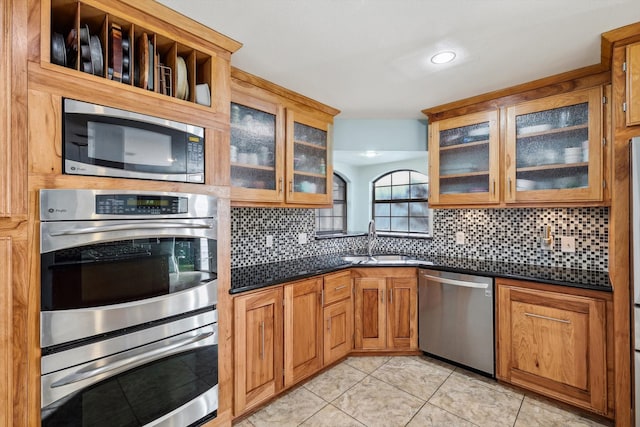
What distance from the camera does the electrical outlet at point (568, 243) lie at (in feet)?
8.26

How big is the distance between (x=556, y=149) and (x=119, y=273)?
3.07m

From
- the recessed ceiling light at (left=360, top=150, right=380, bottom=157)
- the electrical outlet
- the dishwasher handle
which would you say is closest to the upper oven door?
the dishwasher handle

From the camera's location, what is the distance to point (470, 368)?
258cm

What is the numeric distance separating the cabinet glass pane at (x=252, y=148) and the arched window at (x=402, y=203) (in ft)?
7.48

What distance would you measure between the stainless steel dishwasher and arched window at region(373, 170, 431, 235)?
3.93 ft

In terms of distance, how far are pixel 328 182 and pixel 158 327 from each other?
1.90 m

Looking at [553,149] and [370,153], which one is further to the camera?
[370,153]

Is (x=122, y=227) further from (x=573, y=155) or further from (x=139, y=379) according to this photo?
(x=573, y=155)

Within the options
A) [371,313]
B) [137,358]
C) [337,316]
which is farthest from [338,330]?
[137,358]

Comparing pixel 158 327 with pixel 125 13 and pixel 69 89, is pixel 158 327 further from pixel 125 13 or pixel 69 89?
pixel 125 13

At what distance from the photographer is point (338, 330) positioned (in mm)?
2717

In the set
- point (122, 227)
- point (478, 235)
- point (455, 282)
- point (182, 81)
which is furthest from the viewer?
point (478, 235)

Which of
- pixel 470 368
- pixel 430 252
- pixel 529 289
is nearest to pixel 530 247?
pixel 529 289

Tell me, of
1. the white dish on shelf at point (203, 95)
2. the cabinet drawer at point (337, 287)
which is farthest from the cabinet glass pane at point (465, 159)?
the white dish on shelf at point (203, 95)
